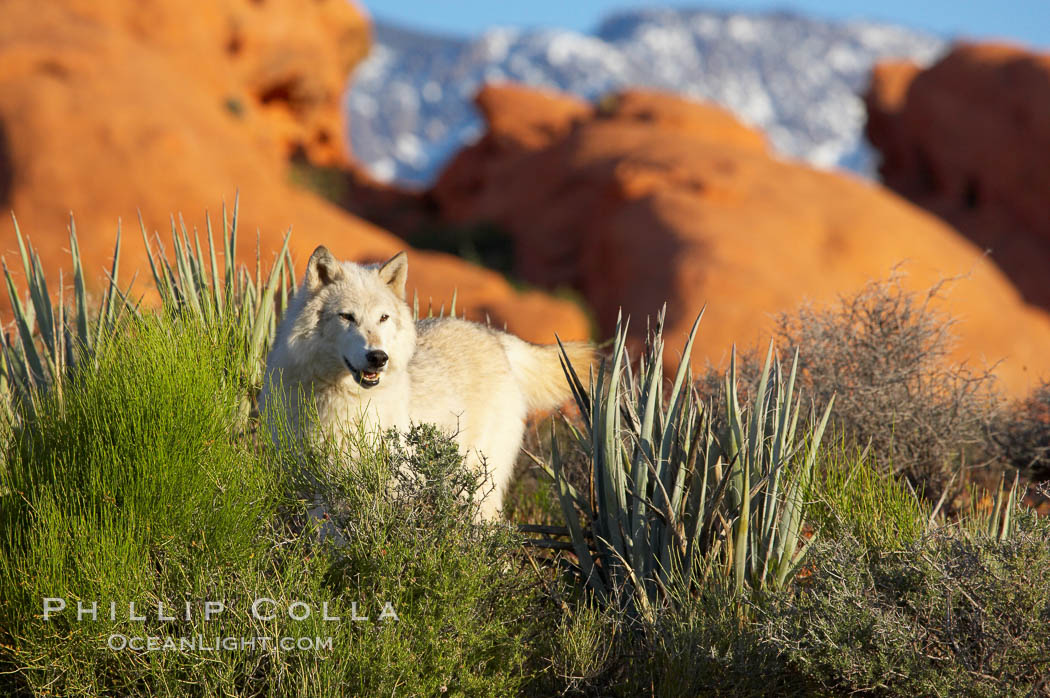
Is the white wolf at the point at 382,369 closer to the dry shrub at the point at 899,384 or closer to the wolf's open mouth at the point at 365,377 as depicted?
the wolf's open mouth at the point at 365,377

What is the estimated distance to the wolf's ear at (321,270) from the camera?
191 inches

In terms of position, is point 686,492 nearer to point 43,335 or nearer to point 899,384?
point 899,384

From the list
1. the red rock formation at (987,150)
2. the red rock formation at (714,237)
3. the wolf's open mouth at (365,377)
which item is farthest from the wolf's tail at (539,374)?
the red rock formation at (987,150)

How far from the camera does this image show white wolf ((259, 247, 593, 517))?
4684mm

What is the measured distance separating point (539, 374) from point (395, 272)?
4.68 feet

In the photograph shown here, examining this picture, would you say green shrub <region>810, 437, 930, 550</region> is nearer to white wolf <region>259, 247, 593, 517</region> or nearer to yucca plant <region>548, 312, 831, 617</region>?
yucca plant <region>548, 312, 831, 617</region>

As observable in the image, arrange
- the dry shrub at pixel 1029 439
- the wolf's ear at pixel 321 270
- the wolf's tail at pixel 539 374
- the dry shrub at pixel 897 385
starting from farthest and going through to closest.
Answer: the dry shrub at pixel 1029 439, the wolf's tail at pixel 539 374, the dry shrub at pixel 897 385, the wolf's ear at pixel 321 270

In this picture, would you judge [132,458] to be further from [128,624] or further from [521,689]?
[521,689]

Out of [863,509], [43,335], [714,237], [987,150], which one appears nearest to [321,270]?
[43,335]

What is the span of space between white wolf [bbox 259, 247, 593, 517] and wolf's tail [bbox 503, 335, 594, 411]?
241 mm

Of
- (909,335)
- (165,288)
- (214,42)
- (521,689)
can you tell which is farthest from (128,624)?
(214,42)

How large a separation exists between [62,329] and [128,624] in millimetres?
2445

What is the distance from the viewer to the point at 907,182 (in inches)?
1539

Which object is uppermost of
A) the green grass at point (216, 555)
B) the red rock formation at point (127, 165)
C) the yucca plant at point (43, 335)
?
the red rock formation at point (127, 165)
